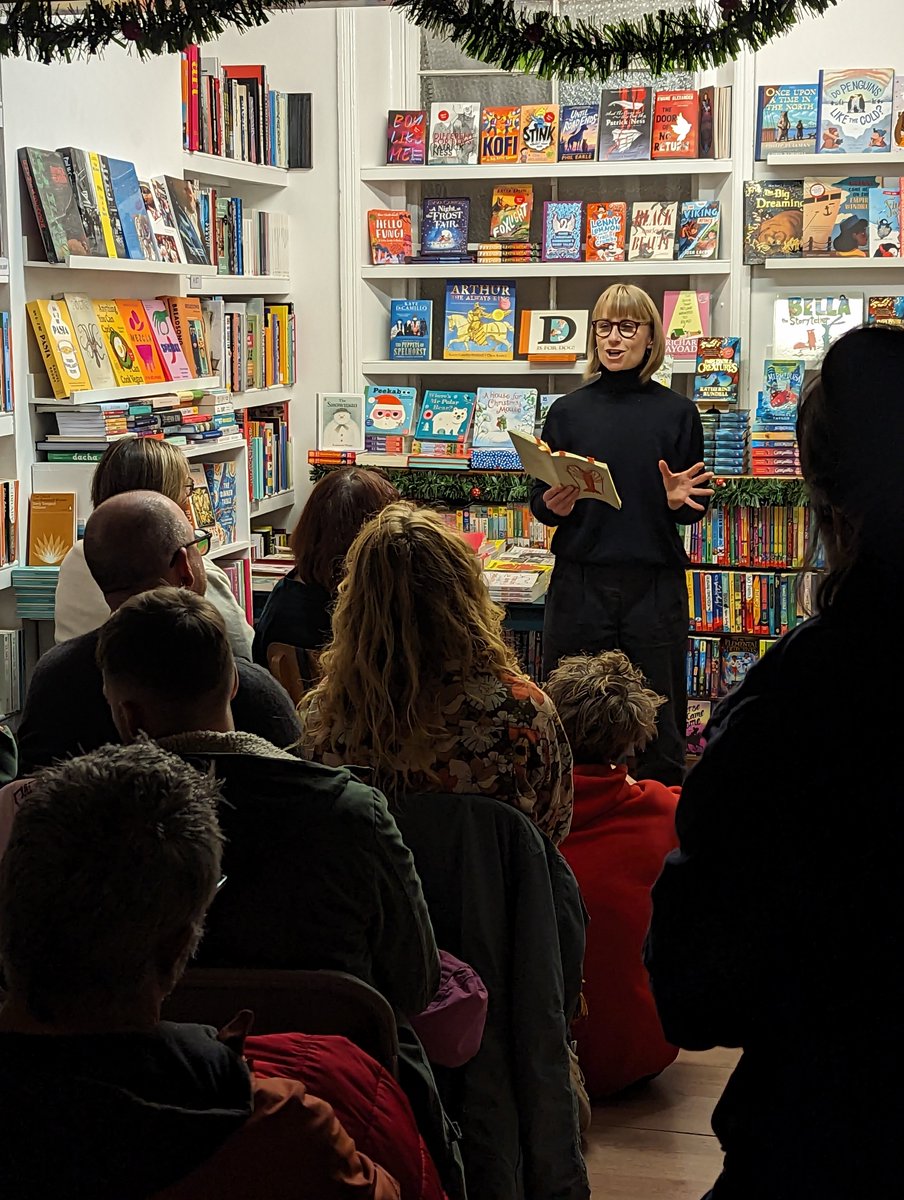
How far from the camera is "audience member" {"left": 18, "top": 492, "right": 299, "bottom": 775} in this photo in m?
2.14

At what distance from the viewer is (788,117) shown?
5.05 metres

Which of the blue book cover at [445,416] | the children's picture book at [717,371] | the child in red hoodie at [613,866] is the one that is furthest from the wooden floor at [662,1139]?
the blue book cover at [445,416]

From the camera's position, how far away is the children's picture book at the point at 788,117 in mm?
5016

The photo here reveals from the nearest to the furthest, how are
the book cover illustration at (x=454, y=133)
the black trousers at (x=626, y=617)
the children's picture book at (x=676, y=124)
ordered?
the black trousers at (x=626, y=617) → the children's picture book at (x=676, y=124) → the book cover illustration at (x=454, y=133)

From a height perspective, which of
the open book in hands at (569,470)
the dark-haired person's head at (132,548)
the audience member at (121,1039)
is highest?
the open book in hands at (569,470)

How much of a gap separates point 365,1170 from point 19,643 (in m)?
2.62

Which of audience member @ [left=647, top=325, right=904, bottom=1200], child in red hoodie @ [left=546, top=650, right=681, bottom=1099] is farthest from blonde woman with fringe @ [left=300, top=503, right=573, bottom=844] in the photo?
audience member @ [left=647, top=325, right=904, bottom=1200]

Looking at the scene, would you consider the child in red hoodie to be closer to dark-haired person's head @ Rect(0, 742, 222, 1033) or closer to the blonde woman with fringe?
the blonde woman with fringe

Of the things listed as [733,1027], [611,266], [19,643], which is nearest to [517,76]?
[611,266]

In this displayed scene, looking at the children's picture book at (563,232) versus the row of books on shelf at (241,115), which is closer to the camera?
the row of books on shelf at (241,115)

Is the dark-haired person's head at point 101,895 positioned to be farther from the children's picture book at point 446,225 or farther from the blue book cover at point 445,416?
the children's picture book at point 446,225

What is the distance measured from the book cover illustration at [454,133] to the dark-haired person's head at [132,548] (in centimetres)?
342

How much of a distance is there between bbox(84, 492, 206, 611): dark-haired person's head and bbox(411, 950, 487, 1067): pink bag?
0.91m

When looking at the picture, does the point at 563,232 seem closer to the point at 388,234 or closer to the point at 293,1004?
the point at 388,234
